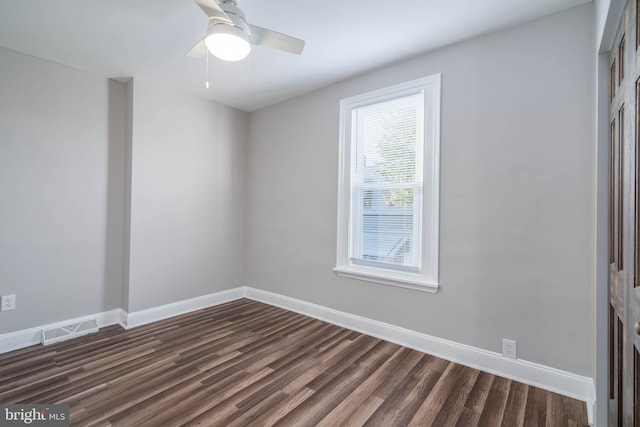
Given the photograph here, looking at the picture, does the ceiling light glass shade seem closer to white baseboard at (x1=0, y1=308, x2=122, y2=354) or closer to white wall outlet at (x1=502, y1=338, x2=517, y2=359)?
white wall outlet at (x1=502, y1=338, x2=517, y2=359)

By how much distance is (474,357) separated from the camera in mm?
2312

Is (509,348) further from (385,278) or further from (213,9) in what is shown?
(213,9)

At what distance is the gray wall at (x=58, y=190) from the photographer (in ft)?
8.44

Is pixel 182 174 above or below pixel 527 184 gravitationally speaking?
above

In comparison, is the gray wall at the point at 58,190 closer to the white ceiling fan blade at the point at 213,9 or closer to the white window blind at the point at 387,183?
the white ceiling fan blade at the point at 213,9

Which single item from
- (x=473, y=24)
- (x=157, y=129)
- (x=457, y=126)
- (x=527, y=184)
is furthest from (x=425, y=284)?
(x=157, y=129)

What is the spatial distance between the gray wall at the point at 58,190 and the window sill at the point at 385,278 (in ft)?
8.10

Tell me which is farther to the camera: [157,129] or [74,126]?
[157,129]

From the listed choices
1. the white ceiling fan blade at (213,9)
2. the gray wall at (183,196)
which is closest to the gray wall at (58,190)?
the gray wall at (183,196)

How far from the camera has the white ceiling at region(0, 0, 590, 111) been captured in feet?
6.58

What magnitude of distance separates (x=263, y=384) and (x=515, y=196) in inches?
88.8

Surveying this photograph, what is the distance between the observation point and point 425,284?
8.38ft

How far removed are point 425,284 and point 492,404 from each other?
92 centimetres

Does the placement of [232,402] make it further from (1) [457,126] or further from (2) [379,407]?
(1) [457,126]
